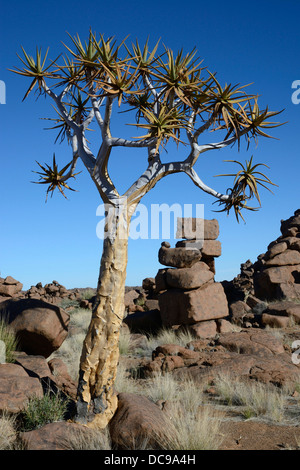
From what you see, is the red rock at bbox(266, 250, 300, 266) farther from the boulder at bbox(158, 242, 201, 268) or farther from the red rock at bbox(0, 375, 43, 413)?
the red rock at bbox(0, 375, 43, 413)

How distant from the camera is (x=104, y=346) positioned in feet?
25.4

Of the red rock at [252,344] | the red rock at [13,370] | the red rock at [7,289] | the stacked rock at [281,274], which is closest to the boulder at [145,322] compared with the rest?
the red rock at [252,344]

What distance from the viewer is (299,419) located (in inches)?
326

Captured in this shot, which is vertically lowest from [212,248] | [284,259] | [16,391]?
[16,391]

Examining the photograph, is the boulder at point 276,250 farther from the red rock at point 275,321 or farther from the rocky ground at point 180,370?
the red rock at point 275,321

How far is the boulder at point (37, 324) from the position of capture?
435 inches

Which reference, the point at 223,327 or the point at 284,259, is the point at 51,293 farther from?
the point at 223,327

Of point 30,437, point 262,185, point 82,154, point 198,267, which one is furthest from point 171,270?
point 30,437

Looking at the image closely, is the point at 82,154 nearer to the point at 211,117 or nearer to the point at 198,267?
the point at 211,117

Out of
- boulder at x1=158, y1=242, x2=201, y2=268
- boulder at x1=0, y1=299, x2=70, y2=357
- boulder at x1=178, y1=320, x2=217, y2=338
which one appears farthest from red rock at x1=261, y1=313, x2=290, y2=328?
boulder at x1=0, y1=299, x2=70, y2=357

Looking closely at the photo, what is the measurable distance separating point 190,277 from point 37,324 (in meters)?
7.26

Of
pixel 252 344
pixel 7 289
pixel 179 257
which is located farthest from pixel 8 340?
pixel 7 289

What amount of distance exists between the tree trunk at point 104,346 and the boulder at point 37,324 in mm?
3528
